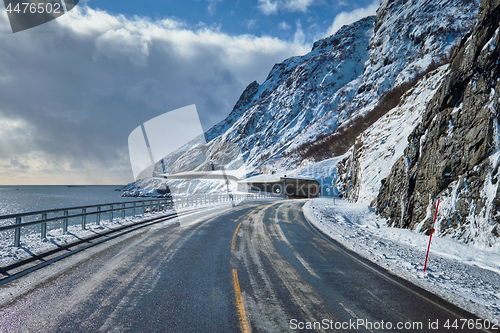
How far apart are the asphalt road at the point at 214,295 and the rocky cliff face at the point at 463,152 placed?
18.0 ft

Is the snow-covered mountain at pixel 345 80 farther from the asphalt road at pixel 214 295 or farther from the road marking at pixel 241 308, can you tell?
the road marking at pixel 241 308

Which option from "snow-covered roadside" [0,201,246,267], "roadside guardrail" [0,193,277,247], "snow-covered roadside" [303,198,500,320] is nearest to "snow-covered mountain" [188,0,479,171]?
"roadside guardrail" [0,193,277,247]

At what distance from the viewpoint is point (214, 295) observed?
4562mm

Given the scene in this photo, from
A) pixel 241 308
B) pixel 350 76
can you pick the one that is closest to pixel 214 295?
pixel 241 308

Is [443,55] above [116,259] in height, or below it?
above

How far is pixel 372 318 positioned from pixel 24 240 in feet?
32.5

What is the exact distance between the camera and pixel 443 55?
184 ft

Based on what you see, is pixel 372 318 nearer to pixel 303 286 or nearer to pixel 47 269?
pixel 303 286

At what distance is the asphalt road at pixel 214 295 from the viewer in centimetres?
367

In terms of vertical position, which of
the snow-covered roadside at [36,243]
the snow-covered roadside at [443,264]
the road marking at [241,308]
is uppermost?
the snow-covered roadside at [36,243]

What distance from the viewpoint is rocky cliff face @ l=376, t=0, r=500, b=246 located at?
9.03m

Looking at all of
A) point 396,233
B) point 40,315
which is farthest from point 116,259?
point 396,233

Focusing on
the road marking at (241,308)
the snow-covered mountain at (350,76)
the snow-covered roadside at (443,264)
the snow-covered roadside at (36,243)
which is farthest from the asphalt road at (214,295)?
the snow-covered mountain at (350,76)

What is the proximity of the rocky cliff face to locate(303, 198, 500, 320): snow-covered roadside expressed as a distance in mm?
935
